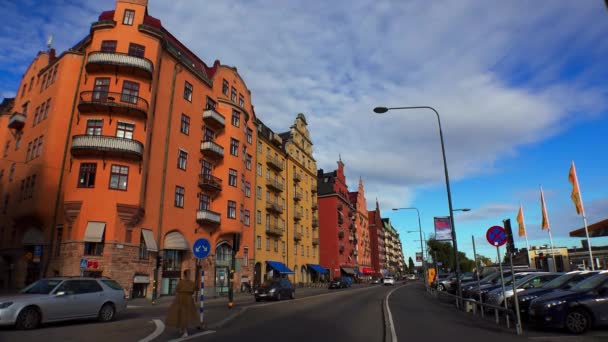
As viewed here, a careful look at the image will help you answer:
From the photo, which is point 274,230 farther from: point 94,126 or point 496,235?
point 496,235

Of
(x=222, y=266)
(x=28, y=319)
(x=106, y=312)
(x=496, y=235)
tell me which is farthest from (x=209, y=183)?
(x=496, y=235)

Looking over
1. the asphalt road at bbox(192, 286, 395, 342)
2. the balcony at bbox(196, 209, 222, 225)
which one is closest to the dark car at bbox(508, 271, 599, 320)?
the asphalt road at bbox(192, 286, 395, 342)

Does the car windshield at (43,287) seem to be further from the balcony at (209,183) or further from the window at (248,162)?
the window at (248,162)

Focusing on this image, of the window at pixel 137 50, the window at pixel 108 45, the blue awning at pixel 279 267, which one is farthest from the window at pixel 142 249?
the blue awning at pixel 279 267

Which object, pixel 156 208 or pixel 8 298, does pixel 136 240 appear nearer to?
pixel 156 208

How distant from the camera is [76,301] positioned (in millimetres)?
12219

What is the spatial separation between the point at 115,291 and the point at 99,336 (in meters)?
4.14

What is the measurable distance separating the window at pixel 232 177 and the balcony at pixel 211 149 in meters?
2.19

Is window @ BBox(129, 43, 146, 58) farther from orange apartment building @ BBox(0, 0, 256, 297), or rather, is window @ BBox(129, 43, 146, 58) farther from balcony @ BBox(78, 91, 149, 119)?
balcony @ BBox(78, 91, 149, 119)

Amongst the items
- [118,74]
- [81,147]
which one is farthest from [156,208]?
[118,74]

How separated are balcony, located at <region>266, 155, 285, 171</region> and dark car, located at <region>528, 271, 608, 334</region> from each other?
40757mm

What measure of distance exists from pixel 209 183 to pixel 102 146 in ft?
34.8

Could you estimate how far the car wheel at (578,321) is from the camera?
10.5 meters

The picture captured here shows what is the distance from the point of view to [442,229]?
81.7 feet
